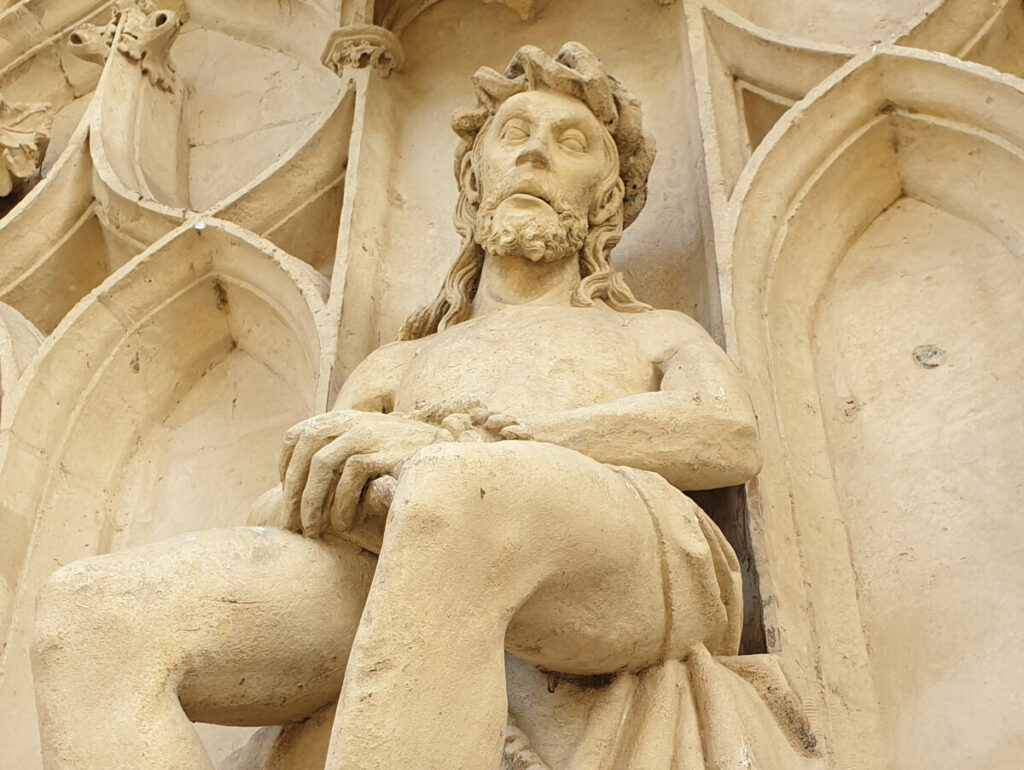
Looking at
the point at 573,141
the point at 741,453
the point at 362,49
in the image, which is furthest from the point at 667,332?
the point at 362,49

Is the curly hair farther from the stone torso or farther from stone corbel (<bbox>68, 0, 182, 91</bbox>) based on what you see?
stone corbel (<bbox>68, 0, 182, 91</bbox>)

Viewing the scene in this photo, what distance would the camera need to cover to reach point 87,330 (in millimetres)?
3811

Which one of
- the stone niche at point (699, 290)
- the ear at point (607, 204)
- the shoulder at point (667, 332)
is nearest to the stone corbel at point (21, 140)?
the stone niche at point (699, 290)

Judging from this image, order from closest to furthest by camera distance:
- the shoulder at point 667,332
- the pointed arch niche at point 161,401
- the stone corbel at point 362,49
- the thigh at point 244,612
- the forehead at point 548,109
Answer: the thigh at point 244,612 → the shoulder at point 667,332 → the forehead at point 548,109 → the pointed arch niche at point 161,401 → the stone corbel at point 362,49

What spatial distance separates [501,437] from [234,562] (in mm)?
482

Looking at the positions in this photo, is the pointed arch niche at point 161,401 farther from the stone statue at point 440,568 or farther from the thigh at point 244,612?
the thigh at point 244,612

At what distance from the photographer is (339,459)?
227cm

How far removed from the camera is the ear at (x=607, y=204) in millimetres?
3271

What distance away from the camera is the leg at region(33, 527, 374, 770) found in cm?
204

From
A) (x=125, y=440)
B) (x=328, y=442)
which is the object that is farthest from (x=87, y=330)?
(x=328, y=442)

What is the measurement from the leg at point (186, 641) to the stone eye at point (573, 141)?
125 centimetres

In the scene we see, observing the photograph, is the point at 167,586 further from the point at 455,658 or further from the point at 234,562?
the point at 455,658

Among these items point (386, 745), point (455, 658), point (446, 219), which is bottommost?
point (386, 745)

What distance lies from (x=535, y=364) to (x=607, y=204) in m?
0.63
